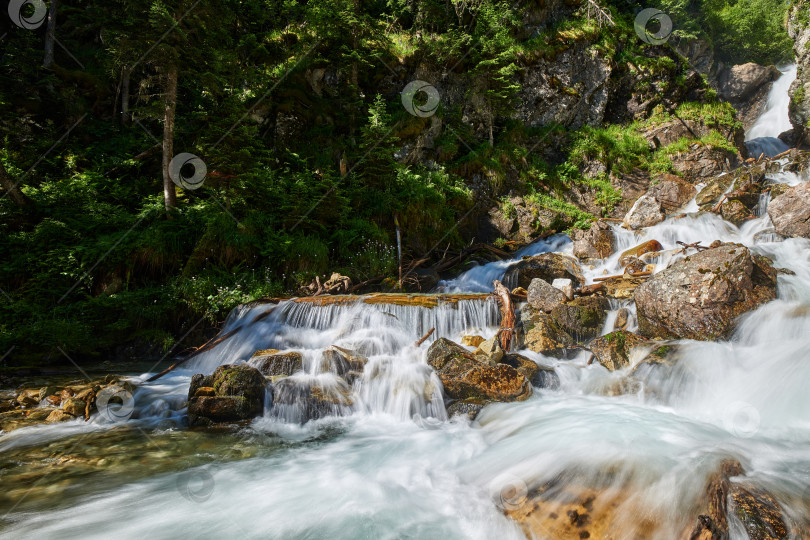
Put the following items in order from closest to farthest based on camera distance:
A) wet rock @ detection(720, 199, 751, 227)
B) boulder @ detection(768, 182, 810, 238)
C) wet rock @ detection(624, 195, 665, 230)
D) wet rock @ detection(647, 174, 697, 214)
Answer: boulder @ detection(768, 182, 810, 238)
wet rock @ detection(720, 199, 751, 227)
wet rock @ detection(624, 195, 665, 230)
wet rock @ detection(647, 174, 697, 214)

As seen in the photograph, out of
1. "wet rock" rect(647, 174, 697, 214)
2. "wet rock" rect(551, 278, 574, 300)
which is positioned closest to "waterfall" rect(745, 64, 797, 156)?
"wet rock" rect(647, 174, 697, 214)

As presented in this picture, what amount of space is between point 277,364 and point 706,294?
23.4 feet

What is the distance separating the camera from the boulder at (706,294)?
548 centimetres

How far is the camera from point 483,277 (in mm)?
10547

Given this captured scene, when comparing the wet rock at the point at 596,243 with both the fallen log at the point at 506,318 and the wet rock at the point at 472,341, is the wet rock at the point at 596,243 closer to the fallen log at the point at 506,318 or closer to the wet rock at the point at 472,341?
the fallen log at the point at 506,318

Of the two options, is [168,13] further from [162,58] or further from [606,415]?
[606,415]

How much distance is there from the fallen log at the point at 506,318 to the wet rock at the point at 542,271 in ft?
4.87

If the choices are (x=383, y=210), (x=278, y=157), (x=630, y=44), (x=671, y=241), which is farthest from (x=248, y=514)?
(x=630, y=44)

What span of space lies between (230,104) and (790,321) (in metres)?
11.6

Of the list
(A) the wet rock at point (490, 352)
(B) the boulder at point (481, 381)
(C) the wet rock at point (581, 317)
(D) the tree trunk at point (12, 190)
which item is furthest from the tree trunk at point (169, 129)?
Answer: (C) the wet rock at point (581, 317)

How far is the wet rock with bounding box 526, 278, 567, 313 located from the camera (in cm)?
702

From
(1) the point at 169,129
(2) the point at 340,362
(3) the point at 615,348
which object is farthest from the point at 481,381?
(1) the point at 169,129

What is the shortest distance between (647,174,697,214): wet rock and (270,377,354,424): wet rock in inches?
543

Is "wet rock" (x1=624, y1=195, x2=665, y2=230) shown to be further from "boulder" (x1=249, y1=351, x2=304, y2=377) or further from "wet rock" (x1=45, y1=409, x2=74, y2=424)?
"wet rock" (x1=45, y1=409, x2=74, y2=424)
